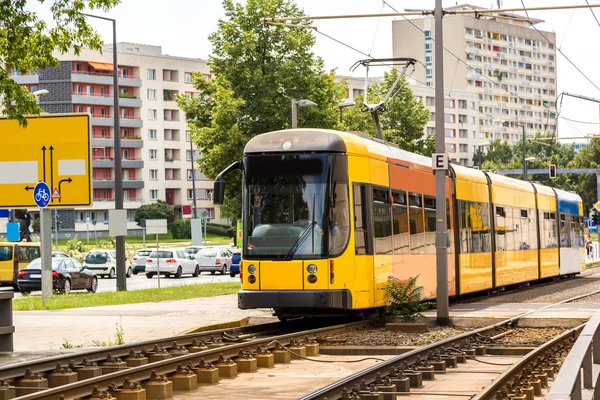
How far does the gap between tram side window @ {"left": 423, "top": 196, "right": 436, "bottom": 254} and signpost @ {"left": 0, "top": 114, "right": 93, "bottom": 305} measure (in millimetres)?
7338

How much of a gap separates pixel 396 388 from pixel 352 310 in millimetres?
8141

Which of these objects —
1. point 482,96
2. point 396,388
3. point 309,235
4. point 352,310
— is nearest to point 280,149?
point 309,235

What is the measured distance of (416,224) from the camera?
22438 millimetres

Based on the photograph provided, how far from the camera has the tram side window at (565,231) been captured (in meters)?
40.0

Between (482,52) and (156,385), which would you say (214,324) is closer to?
(156,385)

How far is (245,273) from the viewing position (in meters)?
18.8

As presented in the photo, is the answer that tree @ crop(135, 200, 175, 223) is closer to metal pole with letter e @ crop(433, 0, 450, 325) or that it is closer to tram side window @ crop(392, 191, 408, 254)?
tram side window @ crop(392, 191, 408, 254)

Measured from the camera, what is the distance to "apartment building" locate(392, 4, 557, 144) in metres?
156

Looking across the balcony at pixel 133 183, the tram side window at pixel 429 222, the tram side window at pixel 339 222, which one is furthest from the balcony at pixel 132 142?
the tram side window at pixel 339 222

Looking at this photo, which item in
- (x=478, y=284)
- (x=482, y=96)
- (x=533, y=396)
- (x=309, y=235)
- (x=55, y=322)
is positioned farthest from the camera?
(x=482, y=96)

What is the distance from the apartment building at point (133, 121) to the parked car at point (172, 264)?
51034 millimetres

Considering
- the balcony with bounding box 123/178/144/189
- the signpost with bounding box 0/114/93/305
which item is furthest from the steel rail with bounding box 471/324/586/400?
the balcony with bounding box 123/178/144/189

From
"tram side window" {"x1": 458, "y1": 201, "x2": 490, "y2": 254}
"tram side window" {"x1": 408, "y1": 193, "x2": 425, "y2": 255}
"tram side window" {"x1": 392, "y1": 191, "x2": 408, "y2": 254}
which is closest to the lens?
"tram side window" {"x1": 392, "y1": 191, "x2": 408, "y2": 254}

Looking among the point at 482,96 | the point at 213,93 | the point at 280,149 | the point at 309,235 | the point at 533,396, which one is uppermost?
the point at 482,96
